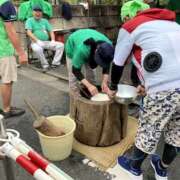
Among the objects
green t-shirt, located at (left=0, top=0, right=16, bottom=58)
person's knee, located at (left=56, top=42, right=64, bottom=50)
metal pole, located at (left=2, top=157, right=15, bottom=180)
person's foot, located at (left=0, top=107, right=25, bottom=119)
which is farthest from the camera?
person's knee, located at (left=56, top=42, right=64, bottom=50)

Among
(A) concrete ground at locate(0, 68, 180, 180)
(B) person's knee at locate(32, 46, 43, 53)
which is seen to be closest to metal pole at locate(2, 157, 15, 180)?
(A) concrete ground at locate(0, 68, 180, 180)

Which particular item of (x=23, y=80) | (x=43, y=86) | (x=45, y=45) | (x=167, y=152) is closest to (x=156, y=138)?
(x=167, y=152)

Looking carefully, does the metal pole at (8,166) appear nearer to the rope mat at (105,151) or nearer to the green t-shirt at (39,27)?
the rope mat at (105,151)

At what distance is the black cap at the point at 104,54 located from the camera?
2.38m

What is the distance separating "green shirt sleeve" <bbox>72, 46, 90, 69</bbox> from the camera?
2.57 meters

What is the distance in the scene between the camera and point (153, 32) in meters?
1.74

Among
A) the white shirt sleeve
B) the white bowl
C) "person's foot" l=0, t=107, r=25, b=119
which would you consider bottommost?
"person's foot" l=0, t=107, r=25, b=119

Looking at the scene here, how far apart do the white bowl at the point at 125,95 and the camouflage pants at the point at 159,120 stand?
436mm

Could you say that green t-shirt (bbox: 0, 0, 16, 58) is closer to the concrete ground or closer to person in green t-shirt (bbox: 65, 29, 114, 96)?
person in green t-shirt (bbox: 65, 29, 114, 96)

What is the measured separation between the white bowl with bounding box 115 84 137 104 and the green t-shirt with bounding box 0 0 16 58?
1.37m

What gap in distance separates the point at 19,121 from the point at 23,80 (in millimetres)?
1702

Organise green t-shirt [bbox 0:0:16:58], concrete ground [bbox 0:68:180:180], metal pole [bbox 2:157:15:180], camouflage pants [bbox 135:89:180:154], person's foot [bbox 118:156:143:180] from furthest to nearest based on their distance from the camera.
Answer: green t-shirt [bbox 0:0:16:58]
concrete ground [bbox 0:68:180:180]
person's foot [bbox 118:156:143:180]
camouflage pants [bbox 135:89:180:154]
metal pole [bbox 2:157:15:180]

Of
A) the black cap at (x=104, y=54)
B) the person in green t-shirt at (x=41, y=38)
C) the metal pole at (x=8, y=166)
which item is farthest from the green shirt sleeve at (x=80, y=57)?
the person in green t-shirt at (x=41, y=38)

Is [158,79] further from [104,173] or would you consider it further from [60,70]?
[60,70]
